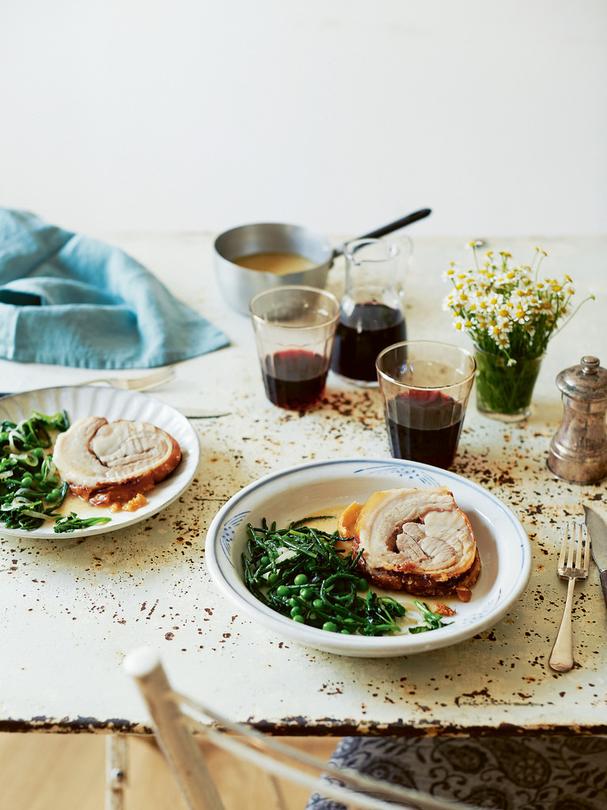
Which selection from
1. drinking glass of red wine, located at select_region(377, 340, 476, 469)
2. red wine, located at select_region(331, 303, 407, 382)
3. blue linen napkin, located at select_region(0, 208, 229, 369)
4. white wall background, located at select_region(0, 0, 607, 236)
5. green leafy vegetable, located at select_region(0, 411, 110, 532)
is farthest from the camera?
white wall background, located at select_region(0, 0, 607, 236)

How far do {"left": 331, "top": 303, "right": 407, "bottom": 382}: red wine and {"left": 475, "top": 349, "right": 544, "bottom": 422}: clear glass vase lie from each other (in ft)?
0.62

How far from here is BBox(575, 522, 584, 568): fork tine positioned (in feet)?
4.02

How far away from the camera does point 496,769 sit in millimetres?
1282

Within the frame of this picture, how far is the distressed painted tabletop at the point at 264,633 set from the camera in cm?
102

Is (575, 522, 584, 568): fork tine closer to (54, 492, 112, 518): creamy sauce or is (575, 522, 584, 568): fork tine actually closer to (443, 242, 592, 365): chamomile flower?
(443, 242, 592, 365): chamomile flower

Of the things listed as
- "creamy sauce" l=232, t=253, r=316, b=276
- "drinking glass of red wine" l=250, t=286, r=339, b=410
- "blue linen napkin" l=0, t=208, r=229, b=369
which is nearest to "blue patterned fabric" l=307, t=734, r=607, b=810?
"drinking glass of red wine" l=250, t=286, r=339, b=410

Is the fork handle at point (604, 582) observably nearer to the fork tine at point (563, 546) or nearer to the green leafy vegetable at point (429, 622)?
the fork tine at point (563, 546)

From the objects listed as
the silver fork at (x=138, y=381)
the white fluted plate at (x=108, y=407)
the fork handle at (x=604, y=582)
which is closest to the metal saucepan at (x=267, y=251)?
the silver fork at (x=138, y=381)

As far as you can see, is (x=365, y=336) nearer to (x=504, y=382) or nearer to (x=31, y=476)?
(x=504, y=382)

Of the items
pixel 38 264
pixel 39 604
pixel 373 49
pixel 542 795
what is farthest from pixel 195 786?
pixel 373 49

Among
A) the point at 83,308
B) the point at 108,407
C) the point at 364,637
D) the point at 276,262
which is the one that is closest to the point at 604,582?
the point at 364,637

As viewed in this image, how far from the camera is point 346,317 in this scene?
1683mm

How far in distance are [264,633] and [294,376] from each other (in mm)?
583

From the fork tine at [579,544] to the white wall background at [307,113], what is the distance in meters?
2.68
